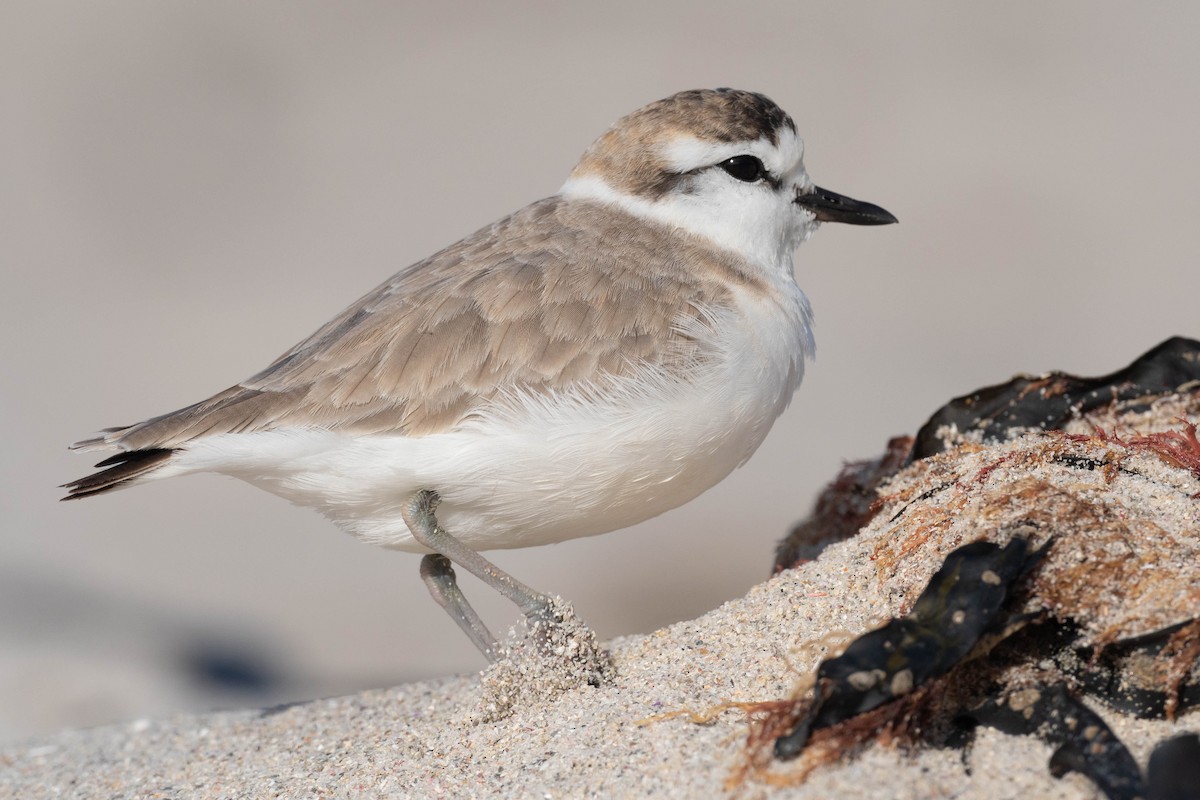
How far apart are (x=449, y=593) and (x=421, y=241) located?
10.6 meters

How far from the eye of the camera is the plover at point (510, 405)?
4.32m

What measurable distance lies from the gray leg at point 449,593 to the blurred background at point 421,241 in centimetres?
206

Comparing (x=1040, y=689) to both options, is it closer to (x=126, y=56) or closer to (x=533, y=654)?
(x=533, y=654)

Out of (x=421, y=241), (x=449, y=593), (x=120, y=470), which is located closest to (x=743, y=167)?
(x=449, y=593)

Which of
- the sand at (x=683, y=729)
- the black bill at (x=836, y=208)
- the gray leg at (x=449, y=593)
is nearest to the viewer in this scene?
the sand at (x=683, y=729)

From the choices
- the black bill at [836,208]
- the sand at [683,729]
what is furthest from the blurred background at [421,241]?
the black bill at [836,208]

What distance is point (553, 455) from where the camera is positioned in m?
4.29

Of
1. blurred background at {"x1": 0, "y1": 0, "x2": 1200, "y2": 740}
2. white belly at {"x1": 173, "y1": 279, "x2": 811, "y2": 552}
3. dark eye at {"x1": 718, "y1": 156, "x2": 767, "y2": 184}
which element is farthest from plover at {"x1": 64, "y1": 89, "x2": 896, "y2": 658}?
blurred background at {"x1": 0, "y1": 0, "x2": 1200, "y2": 740}

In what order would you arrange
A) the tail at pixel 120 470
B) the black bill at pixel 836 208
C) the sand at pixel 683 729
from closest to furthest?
the sand at pixel 683 729 < the tail at pixel 120 470 < the black bill at pixel 836 208

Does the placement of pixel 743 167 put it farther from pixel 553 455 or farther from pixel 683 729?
pixel 683 729

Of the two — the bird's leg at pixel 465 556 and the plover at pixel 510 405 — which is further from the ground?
the plover at pixel 510 405

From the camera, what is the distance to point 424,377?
440cm

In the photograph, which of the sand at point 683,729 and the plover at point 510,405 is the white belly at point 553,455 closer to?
the plover at point 510,405

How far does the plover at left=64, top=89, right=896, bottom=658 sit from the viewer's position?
14.2 ft
